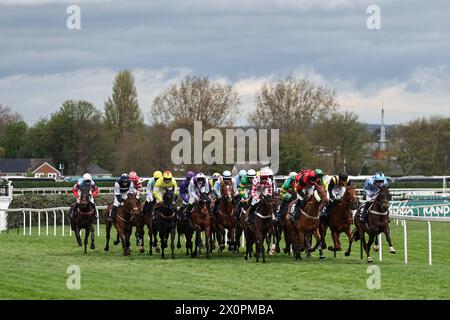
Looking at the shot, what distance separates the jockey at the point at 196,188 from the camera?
63.7 feet

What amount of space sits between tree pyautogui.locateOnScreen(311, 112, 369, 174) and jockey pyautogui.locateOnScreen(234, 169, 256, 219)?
48548 millimetres

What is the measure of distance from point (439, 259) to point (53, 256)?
735 cm

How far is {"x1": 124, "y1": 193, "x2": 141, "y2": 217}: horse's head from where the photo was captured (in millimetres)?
20516

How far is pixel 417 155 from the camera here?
79250 millimetres

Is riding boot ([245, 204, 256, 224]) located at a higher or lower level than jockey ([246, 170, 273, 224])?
lower

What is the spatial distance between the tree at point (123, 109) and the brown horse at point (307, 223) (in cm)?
6243

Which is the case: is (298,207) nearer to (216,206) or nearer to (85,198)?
(216,206)

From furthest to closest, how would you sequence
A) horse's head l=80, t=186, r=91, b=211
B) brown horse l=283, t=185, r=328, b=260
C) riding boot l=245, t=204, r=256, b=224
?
1. horse's head l=80, t=186, r=91, b=211
2. riding boot l=245, t=204, r=256, b=224
3. brown horse l=283, t=185, r=328, b=260

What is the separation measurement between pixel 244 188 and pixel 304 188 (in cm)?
152

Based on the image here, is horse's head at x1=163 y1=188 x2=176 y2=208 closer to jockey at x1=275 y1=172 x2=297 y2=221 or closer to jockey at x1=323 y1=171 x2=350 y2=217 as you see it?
jockey at x1=275 y1=172 x2=297 y2=221

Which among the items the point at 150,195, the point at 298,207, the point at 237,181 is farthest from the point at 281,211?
the point at 150,195

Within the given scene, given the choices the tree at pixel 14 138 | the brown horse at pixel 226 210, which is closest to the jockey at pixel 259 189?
the brown horse at pixel 226 210

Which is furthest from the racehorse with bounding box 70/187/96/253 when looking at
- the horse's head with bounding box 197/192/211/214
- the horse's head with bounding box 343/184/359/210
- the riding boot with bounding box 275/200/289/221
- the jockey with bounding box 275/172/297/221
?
the horse's head with bounding box 343/184/359/210

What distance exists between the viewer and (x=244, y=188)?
19.9 meters
